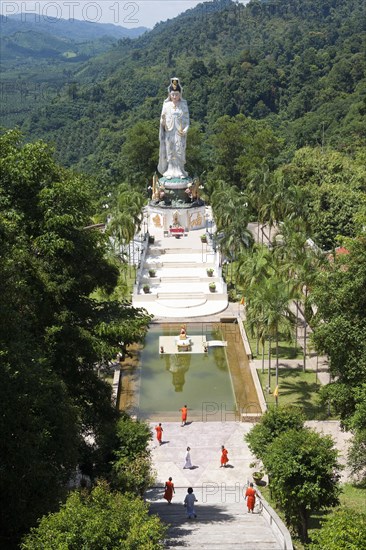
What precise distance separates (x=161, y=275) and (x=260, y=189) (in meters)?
11.7

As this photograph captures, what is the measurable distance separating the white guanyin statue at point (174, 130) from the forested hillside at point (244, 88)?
14.0 meters

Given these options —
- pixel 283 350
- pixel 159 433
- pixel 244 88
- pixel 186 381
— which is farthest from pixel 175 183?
pixel 244 88

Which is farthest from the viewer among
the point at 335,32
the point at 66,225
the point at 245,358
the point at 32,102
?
the point at 32,102

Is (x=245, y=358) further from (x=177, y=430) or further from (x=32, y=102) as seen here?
(x=32, y=102)

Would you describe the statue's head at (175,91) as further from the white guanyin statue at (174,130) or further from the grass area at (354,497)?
the grass area at (354,497)

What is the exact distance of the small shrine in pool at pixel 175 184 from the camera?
1976 inches

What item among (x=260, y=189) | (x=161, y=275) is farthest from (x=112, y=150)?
(x=161, y=275)

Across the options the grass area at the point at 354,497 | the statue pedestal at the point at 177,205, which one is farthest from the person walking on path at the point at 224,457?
the statue pedestal at the point at 177,205

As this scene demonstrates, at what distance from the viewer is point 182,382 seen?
2953 centimetres

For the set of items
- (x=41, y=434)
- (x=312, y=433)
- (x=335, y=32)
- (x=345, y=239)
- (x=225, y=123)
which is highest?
(x=335, y=32)

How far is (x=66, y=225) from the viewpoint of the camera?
1902 centimetres

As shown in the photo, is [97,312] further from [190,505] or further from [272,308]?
[272,308]

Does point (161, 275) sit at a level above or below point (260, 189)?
below

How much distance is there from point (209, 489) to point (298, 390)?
7.92 meters
